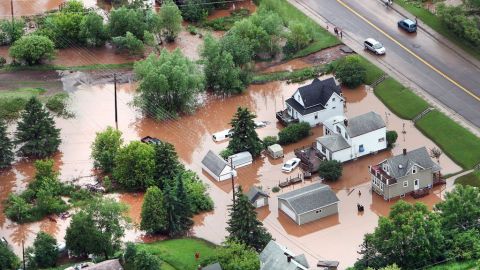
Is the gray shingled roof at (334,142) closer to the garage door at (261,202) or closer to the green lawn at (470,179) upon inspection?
the garage door at (261,202)

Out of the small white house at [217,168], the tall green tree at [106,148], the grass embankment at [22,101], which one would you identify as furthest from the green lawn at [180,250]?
the grass embankment at [22,101]

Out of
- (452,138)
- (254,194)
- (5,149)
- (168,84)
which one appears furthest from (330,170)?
(5,149)

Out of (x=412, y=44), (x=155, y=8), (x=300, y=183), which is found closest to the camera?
(x=300, y=183)

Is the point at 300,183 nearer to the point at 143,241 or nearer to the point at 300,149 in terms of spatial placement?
the point at 300,149

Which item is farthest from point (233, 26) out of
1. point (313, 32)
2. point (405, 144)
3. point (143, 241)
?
point (143, 241)

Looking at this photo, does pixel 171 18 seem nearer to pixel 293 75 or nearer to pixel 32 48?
pixel 32 48
